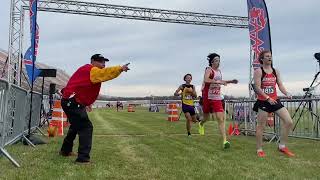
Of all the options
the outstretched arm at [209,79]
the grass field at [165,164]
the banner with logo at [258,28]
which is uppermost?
the banner with logo at [258,28]

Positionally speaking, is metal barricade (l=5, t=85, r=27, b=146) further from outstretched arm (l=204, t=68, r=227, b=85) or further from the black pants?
outstretched arm (l=204, t=68, r=227, b=85)

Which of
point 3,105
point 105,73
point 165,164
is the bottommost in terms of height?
point 165,164

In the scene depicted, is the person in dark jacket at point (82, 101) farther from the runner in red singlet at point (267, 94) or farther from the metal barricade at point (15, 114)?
the runner in red singlet at point (267, 94)

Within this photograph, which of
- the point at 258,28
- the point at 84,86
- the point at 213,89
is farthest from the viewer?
the point at 258,28

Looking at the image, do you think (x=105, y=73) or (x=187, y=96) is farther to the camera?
(x=187, y=96)

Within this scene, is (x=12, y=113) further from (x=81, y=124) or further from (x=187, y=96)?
(x=187, y=96)

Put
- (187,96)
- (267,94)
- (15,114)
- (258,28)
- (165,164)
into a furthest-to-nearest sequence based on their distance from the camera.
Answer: (187,96)
(258,28)
(15,114)
(267,94)
(165,164)

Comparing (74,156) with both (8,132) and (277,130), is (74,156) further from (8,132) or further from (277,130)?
(277,130)

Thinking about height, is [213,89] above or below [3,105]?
above

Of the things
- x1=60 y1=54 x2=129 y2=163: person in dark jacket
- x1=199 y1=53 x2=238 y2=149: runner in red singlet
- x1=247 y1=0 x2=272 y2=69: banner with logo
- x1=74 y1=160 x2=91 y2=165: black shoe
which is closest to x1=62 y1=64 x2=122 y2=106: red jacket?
x1=60 y1=54 x2=129 y2=163: person in dark jacket

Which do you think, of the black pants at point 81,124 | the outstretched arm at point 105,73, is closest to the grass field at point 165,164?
the black pants at point 81,124

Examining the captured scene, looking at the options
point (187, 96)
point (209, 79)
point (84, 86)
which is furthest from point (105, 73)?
point (187, 96)

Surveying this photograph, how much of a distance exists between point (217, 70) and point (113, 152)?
9.94ft

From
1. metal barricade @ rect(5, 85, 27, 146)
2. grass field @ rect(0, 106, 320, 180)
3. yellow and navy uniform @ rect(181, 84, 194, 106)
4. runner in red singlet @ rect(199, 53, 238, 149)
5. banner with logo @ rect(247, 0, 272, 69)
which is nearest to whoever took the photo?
grass field @ rect(0, 106, 320, 180)
